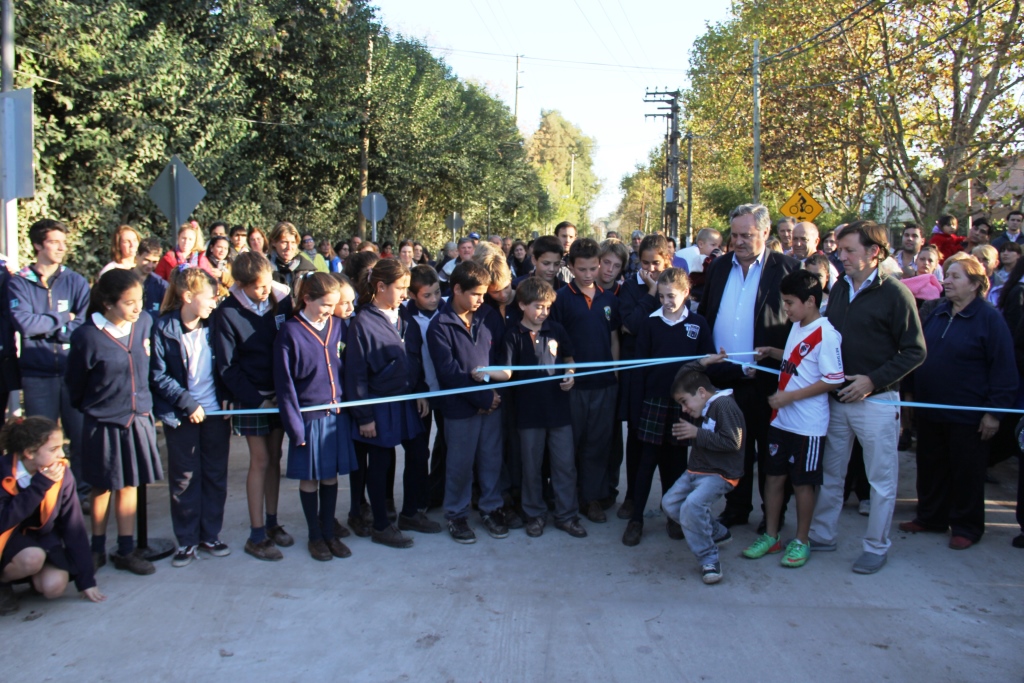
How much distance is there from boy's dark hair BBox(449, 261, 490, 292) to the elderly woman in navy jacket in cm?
324

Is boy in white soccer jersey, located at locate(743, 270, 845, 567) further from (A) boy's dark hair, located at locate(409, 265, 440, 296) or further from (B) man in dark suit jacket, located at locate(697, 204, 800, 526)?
(A) boy's dark hair, located at locate(409, 265, 440, 296)

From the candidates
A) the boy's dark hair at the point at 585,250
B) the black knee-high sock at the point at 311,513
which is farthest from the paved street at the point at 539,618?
the boy's dark hair at the point at 585,250

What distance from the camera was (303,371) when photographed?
208 inches

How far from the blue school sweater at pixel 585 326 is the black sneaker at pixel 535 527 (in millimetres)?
1012

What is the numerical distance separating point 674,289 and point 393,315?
1977 millimetres

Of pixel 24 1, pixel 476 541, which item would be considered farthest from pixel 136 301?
pixel 24 1

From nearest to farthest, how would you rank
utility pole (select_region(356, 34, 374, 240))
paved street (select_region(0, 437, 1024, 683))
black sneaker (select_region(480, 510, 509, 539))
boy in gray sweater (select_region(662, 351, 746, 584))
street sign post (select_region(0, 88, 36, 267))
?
paved street (select_region(0, 437, 1024, 683))
boy in gray sweater (select_region(662, 351, 746, 584))
black sneaker (select_region(480, 510, 509, 539))
street sign post (select_region(0, 88, 36, 267))
utility pole (select_region(356, 34, 374, 240))

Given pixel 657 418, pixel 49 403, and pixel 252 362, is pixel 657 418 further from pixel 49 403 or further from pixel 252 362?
pixel 49 403

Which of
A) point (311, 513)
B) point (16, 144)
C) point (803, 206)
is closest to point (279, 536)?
point (311, 513)

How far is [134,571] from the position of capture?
5023 mm

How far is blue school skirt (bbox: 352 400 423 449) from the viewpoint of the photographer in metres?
5.53

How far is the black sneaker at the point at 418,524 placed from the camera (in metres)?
5.83

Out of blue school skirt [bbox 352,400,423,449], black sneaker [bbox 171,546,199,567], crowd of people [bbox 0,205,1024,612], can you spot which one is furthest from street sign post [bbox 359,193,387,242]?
black sneaker [bbox 171,546,199,567]

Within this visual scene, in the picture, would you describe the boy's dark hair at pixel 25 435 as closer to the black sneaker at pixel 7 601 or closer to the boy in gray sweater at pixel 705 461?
the black sneaker at pixel 7 601
